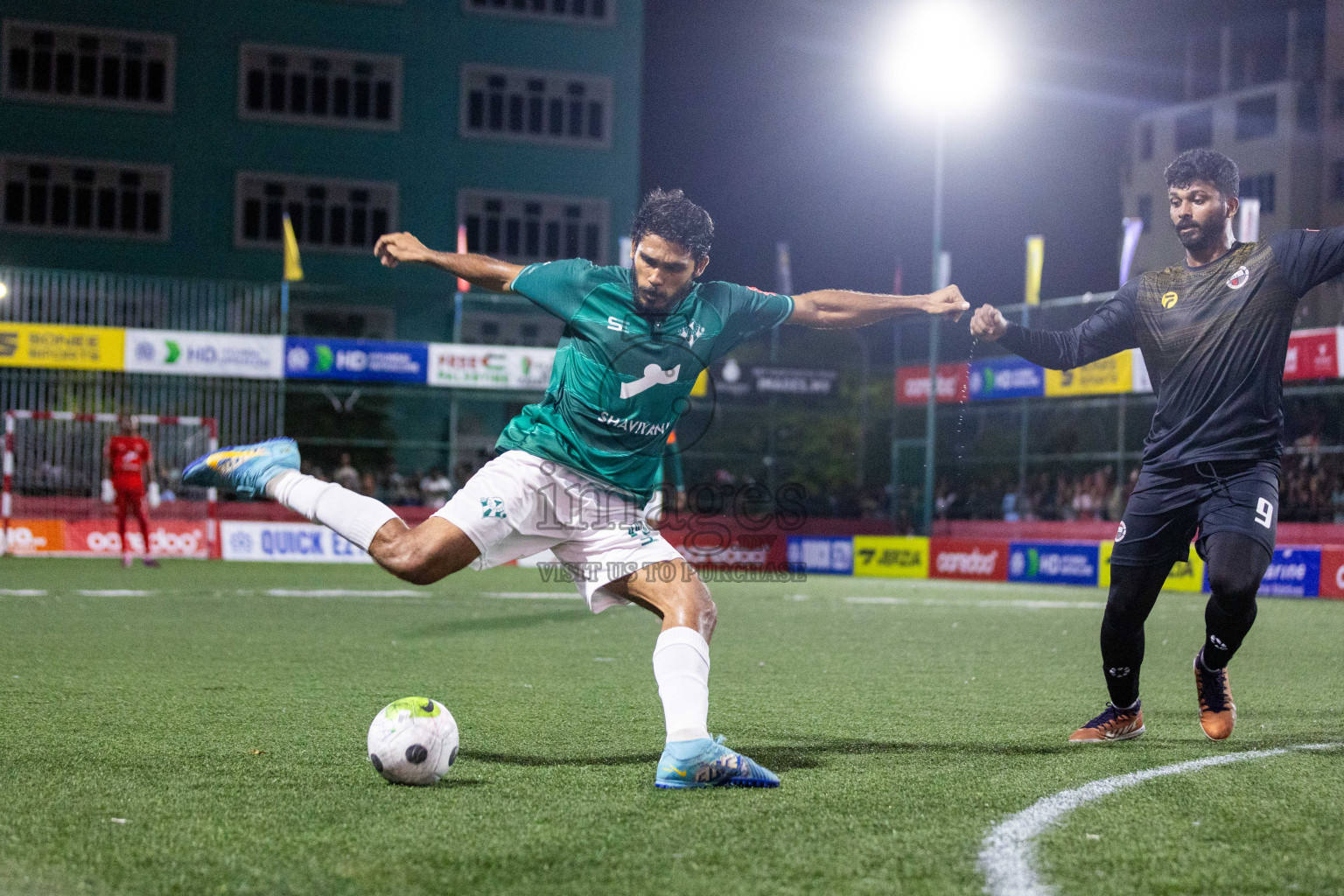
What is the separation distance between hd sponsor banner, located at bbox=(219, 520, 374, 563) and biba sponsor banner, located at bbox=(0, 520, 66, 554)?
2.66 meters

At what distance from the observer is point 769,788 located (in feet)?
14.3

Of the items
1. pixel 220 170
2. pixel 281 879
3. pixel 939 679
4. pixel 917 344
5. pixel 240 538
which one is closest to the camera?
pixel 281 879

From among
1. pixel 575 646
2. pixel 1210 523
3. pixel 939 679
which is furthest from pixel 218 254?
pixel 1210 523

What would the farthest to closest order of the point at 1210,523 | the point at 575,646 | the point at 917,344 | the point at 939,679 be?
1. the point at 917,344
2. the point at 575,646
3. the point at 939,679
4. the point at 1210,523

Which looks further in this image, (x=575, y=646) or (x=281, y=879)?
(x=575, y=646)

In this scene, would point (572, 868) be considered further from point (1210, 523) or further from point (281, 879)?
point (1210, 523)

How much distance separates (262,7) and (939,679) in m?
33.0

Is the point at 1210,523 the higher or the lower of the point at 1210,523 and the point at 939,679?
the higher

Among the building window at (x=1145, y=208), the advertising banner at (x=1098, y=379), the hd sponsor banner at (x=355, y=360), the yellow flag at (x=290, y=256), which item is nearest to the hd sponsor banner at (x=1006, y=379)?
the advertising banner at (x=1098, y=379)

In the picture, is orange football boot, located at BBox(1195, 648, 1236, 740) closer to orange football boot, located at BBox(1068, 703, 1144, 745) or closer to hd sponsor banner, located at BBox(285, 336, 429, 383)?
orange football boot, located at BBox(1068, 703, 1144, 745)

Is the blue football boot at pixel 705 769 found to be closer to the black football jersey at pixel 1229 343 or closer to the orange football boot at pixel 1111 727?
the orange football boot at pixel 1111 727

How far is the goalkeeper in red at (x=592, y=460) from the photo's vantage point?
186 inches

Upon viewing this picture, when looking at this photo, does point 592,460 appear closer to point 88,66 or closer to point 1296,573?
point 1296,573

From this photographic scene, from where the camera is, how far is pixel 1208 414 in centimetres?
538
